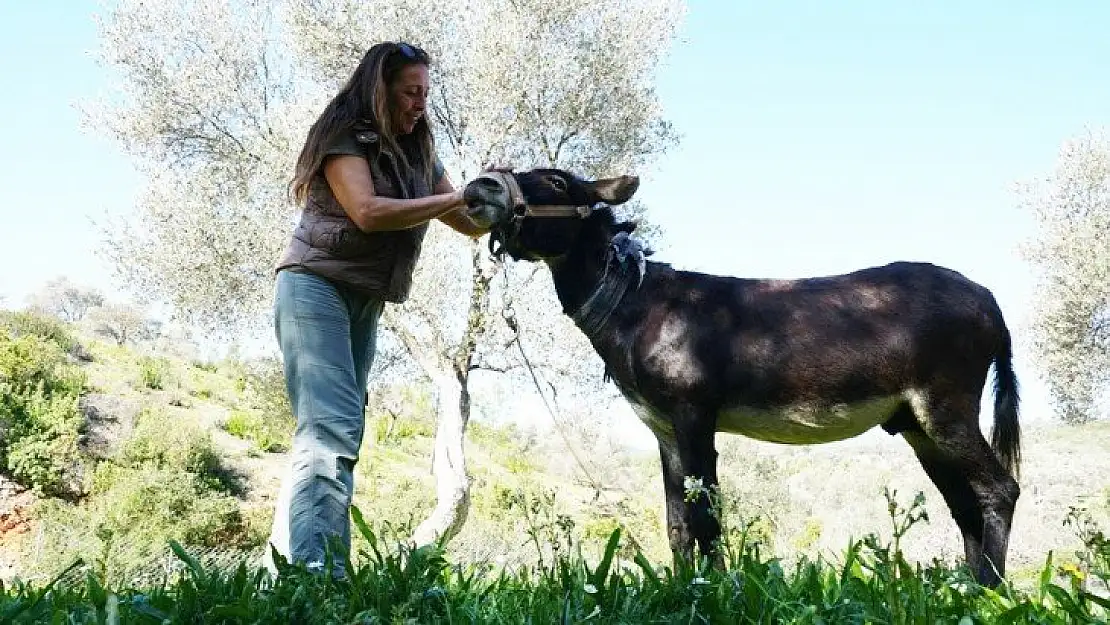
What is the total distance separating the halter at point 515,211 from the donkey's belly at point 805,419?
1.12 metres

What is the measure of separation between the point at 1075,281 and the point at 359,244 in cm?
2285

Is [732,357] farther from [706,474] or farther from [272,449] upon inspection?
[272,449]

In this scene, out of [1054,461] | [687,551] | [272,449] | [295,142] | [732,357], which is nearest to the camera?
[687,551]

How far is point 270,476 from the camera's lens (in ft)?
62.6

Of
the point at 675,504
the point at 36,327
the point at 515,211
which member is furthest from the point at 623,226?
the point at 36,327

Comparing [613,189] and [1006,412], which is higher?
[613,189]

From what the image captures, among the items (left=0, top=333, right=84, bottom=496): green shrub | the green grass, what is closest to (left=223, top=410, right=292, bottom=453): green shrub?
(left=0, top=333, right=84, bottom=496): green shrub

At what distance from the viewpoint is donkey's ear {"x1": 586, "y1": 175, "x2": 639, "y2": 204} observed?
4.47m

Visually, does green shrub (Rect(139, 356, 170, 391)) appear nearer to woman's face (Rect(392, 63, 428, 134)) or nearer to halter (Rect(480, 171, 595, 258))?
halter (Rect(480, 171, 595, 258))

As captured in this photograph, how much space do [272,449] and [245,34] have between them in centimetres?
848

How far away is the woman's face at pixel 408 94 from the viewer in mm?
3971

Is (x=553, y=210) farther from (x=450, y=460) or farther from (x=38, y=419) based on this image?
(x=38, y=419)

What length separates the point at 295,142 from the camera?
1602 centimetres

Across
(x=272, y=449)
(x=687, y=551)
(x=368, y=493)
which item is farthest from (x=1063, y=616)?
(x=272, y=449)
